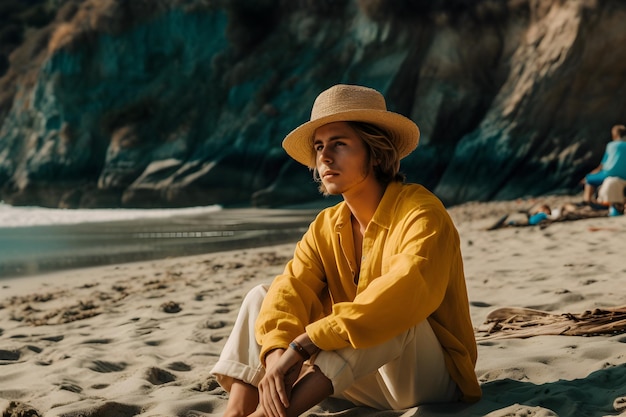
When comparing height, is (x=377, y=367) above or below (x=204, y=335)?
above

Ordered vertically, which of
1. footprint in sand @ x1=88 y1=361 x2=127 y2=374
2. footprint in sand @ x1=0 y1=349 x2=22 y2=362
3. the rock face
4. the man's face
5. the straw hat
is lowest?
footprint in sand @ x1=88 y1=361 x2=127 y2=374

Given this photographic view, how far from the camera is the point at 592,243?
677 cm

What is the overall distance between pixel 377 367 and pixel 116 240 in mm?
10690

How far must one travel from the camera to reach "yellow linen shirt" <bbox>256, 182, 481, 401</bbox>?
2252mm

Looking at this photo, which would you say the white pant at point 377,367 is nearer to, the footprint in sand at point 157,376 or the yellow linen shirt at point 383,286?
the yellow linen shirt at point 383,286

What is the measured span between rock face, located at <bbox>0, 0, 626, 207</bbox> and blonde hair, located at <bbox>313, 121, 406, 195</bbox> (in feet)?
52.9

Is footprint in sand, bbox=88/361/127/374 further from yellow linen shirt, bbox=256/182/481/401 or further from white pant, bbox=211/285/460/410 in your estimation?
yellow linen shirt, bbox=256/182/481/401

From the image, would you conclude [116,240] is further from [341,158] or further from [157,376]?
[341,158]

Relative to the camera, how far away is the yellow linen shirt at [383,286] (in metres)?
2.25

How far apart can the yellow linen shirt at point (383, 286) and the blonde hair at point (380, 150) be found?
7 cm

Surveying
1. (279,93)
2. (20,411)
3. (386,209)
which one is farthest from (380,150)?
(279,93)

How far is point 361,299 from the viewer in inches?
90.0

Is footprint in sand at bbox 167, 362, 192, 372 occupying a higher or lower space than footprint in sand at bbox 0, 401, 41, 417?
lower

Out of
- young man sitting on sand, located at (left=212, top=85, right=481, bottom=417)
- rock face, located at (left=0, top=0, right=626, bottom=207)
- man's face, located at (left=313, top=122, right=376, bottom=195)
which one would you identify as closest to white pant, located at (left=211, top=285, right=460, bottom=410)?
young man sitting on sand, located at (left=212, top=85, right=481, bottom=417)
